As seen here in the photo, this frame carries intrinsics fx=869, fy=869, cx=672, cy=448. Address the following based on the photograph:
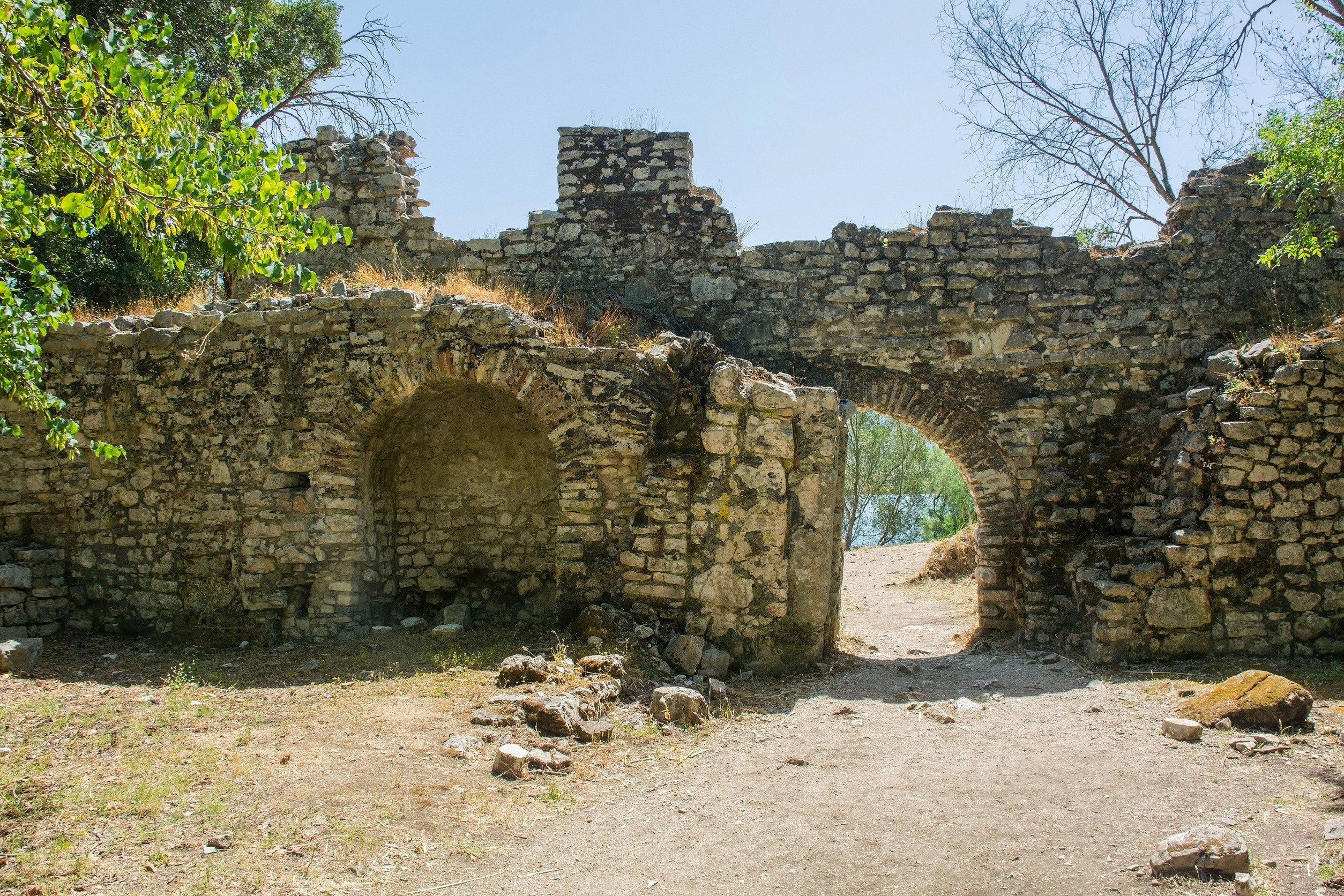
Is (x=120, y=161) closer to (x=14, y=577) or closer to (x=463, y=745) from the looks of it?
(x=463, y=745)

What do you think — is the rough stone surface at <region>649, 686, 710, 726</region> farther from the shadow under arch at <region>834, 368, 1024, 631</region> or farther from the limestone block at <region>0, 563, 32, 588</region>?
the limestone block at <region>0, 563, 32, 588</region>

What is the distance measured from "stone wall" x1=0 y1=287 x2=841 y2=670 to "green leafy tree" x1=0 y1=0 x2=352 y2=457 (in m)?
2.54

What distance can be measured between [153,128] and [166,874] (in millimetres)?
3548

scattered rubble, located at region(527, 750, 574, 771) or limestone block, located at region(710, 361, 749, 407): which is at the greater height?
limestone block, located at region(710, 361, 749, 407)

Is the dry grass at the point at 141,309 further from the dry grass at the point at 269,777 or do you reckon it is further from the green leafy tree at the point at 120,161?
the dry grass at the point at 269,777

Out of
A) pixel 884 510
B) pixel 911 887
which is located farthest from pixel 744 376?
pixel 884 510

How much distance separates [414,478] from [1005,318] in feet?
20.1

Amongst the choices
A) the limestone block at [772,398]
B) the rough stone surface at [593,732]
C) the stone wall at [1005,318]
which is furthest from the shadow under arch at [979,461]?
the rough stone surface at [593,732]

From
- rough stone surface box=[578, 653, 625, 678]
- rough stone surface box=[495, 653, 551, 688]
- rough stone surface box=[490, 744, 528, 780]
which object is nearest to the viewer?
rough stone surface box=[490, 744, 528, 780]

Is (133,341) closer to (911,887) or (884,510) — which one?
(911,887)

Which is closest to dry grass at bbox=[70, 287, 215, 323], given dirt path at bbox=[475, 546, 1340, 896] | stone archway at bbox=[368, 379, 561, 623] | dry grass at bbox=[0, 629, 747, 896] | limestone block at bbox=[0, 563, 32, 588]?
limestone block at bbox=[0, 563, 32, 588]

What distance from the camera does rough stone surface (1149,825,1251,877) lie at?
3488 mm

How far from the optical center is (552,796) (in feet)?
14.8

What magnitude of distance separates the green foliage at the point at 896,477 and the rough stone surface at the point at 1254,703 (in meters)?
17.5
